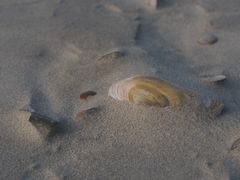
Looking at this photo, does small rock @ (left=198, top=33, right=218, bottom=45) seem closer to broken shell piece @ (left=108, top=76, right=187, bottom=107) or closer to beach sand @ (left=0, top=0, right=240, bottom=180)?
beach sand @ (left=0, top=0, right=240, bottom=180)

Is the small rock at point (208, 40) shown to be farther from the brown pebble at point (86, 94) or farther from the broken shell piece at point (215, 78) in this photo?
the brown pebble at point (86, 94)

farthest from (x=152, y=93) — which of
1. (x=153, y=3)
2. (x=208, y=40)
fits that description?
(x=153, y=3)

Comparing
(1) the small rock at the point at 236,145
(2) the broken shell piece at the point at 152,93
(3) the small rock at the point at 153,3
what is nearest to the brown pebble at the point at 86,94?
(2) the broken shell piece at the point at 152,93

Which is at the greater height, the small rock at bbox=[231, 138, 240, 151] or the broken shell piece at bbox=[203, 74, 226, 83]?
the broken shell piece at bbox=[203, 74, 226, 83]

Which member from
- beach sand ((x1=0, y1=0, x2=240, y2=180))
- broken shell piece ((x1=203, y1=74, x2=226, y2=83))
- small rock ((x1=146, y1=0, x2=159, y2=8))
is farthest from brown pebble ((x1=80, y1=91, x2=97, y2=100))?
small rock ((x1=146, y1=0, x2=159, y2=8))

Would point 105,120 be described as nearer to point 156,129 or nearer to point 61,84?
point 156,129

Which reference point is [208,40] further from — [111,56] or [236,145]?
[236,145]
